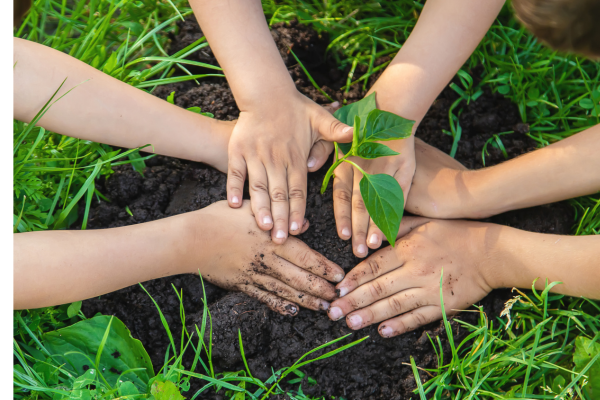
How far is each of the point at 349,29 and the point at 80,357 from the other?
4.41ft

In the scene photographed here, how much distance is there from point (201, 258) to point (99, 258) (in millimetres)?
253

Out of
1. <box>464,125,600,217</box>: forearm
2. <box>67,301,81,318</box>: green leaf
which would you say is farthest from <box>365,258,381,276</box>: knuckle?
<box>67,301,81,318</box>: green leaf

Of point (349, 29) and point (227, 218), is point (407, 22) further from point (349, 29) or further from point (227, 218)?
point (227, 218)

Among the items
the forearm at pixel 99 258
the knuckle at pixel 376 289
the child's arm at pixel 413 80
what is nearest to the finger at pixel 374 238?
the child's arm at pixel 413 80

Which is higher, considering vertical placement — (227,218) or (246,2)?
(246,2)

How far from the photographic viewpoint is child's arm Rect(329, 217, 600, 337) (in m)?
1.17

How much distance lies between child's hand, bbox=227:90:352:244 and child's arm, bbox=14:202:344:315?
46mm

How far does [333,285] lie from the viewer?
1.20 metres

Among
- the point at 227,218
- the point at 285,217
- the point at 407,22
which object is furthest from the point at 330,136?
the point at 407,22

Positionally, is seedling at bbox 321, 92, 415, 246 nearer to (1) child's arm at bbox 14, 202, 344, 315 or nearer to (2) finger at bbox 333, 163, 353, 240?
(2) finger at bbox 333, 163, 353, 240

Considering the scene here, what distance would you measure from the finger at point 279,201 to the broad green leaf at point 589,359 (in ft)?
2.72

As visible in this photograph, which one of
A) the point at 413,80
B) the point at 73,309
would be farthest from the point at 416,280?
the point at 73,309

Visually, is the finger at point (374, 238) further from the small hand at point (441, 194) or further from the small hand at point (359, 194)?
the small hand at point (441, 194)

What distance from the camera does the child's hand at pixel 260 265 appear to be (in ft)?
3.85
